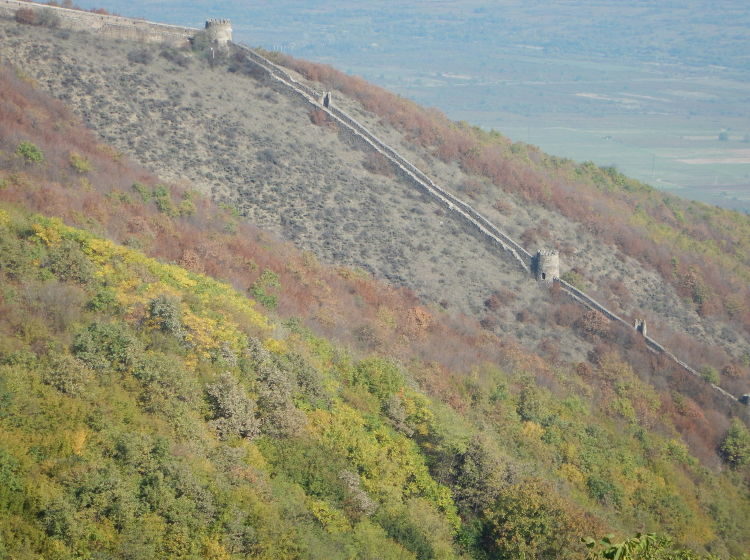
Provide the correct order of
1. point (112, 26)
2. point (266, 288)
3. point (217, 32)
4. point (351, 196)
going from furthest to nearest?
1. point (217, 32)
2. point (112, 26)
3. point (351, 196)
4. point (266, 288)

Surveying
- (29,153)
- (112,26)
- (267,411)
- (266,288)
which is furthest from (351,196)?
(267,411)

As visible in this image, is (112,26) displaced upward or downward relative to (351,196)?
upward

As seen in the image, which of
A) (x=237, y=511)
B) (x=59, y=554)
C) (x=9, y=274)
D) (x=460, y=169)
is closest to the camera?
(x=59, y=554)

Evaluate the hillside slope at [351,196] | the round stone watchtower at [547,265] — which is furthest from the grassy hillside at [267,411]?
the round stone watchtower at [547,265]

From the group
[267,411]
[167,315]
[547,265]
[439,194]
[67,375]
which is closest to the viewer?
[67,375]

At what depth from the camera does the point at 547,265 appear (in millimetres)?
36656

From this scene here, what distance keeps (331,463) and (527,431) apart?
916 centimetres

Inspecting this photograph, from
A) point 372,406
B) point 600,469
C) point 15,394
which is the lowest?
point 600,469

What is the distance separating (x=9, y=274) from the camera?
21.2 m

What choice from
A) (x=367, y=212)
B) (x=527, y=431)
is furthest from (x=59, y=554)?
(x=367, y=212)

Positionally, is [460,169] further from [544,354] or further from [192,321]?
[192,321]

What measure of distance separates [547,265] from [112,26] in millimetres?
23846

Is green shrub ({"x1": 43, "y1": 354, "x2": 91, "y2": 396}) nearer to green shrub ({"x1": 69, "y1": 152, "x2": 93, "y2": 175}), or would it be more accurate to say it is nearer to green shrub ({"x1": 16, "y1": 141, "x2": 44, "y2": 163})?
green shrub ({"x1": 16, "y1": 141, "x2": 44, "y2": 163})

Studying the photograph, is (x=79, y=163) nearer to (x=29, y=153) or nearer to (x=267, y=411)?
(x=29, y=153)
